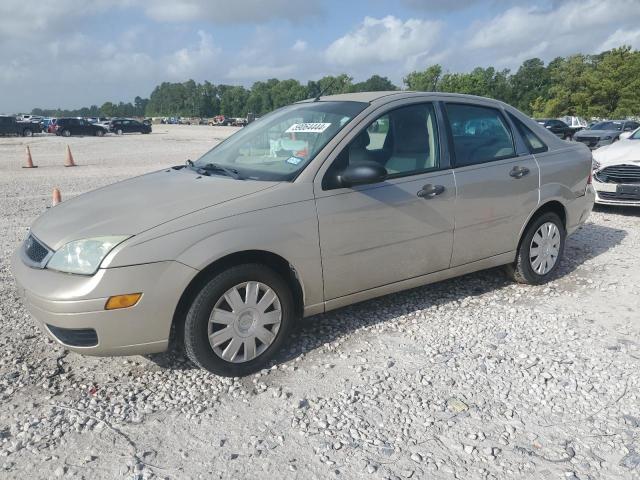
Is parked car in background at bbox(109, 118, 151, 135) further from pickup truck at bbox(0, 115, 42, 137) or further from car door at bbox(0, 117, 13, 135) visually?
car door at bbox(0, 117, 13, 135)

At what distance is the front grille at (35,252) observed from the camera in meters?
3.11

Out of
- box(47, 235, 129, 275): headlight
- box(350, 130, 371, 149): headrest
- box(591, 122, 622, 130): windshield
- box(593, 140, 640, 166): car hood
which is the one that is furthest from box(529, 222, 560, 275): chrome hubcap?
box(591, 122, 622, 130): windshield

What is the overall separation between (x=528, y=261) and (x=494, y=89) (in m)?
98.2

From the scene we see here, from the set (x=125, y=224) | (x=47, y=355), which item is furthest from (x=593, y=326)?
(x=47, y=355)

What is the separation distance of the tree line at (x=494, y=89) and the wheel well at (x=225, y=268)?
2.19m

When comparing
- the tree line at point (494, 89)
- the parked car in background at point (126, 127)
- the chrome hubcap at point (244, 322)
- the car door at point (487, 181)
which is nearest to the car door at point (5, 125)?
the parked car in background at point (126, 127)

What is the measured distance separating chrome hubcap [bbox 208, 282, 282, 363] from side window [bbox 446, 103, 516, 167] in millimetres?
1947

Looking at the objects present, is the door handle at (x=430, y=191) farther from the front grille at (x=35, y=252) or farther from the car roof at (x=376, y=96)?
the front grille at (x=35, y=252)

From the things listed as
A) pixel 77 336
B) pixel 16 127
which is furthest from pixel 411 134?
pixel 16 127

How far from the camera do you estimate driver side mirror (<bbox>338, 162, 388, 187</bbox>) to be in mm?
3402

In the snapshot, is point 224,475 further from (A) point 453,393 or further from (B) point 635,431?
(B) point 635,431

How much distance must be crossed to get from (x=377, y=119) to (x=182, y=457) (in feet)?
8.57

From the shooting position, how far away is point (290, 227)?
3.30 metres

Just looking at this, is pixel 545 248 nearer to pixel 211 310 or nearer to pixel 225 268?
pixel 225 268
